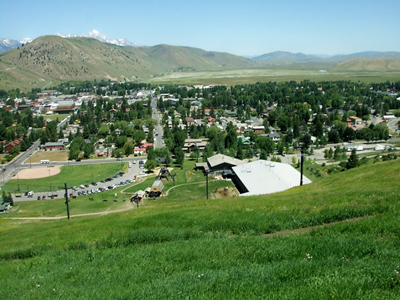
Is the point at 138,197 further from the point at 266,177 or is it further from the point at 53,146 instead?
the point at 53,146

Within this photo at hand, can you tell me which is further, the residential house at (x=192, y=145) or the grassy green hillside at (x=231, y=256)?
the residential house at (x=192, y=145)

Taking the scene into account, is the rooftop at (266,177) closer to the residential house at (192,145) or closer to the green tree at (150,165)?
the green tree at (150,165)

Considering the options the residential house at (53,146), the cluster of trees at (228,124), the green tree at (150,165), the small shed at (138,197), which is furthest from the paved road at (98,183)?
the residential house at (53,146)

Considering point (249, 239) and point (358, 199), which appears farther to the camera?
point (358, 199)

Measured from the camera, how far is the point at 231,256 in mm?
7664

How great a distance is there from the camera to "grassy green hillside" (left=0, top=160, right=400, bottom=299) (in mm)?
5637

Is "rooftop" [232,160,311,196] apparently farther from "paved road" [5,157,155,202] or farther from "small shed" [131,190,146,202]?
"paved road" [5,157,155,202]

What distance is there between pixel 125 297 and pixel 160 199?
87.0 ft

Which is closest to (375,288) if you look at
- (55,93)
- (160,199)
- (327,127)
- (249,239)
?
(249,239)

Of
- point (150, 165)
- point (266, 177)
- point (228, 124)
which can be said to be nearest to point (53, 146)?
point (150, 165)

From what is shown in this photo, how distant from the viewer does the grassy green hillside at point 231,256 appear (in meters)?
5.64

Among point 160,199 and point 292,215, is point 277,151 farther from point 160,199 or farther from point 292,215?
point 292,215

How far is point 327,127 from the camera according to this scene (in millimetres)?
69375

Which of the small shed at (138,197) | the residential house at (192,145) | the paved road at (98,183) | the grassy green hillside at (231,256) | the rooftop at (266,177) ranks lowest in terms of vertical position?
the paved road at (98,183)
